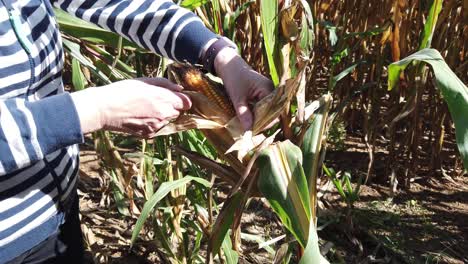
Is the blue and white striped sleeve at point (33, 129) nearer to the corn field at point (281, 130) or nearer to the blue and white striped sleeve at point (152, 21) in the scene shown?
the corn field at point (281, 130)

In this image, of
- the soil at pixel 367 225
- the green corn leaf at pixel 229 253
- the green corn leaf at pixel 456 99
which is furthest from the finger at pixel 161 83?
the soil at pixel 367 225

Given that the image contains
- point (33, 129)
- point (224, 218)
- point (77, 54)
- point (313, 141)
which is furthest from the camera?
point (77, 54)

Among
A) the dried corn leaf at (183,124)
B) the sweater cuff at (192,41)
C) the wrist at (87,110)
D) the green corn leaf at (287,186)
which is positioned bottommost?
the green corn leaf at (287,186)

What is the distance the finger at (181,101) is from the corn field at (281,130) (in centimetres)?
4

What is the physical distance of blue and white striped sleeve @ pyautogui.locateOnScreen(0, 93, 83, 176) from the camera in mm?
731

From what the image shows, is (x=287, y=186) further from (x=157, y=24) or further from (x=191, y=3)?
(x=191, y=3)

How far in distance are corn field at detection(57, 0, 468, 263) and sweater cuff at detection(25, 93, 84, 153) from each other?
0.19 metres

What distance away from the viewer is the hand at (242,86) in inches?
37.4

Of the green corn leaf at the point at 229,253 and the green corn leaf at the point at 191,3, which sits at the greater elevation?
the green corn leaf at the point at 191,3

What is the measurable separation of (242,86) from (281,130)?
11cm

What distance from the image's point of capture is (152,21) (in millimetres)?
1024

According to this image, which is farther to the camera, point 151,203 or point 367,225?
point 367,225

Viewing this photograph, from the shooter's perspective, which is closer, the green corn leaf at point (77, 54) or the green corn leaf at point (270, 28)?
the green corn leaf at point (270, 28)

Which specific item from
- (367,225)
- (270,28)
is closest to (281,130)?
(270,28)
